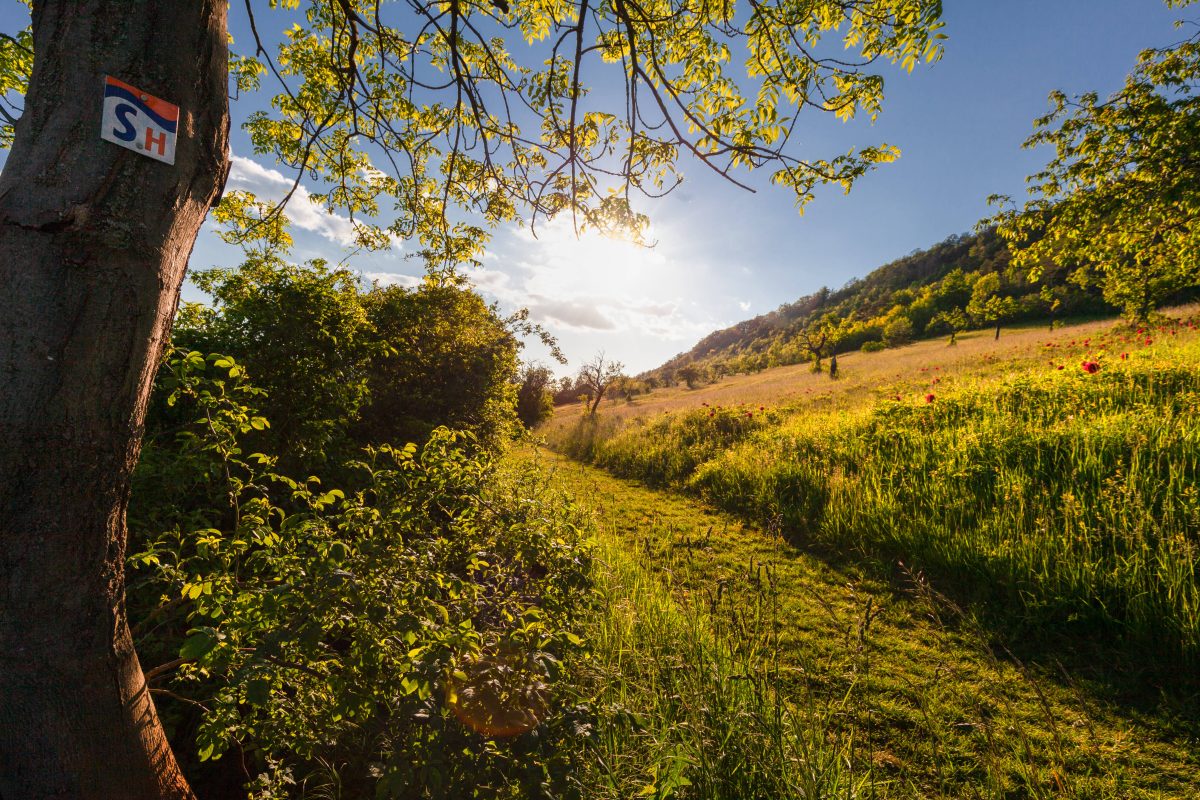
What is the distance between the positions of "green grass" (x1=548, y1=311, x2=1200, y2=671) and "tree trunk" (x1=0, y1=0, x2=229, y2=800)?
17.9 feet

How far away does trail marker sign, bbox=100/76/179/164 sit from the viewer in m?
1.26

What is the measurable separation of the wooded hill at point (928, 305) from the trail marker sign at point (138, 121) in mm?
13020

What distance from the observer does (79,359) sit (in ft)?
3.95

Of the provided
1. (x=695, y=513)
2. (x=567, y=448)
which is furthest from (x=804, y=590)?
(x=567, y=448)

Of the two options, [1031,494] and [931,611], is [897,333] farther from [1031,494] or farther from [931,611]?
[931,611]

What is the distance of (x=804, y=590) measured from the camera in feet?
15.3

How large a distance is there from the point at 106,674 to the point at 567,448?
1375cm

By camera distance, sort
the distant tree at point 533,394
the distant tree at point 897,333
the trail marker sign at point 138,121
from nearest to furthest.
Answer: the trail marker sign at point 138,121, the distant tree at point 533,394, the distant tree at point 897,333

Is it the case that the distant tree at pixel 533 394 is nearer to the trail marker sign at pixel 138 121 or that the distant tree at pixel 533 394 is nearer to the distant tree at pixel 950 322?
the trail marker sign at pixel 138 121

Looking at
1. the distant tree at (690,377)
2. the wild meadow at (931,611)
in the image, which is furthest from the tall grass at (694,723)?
the distant tree at (690,377)

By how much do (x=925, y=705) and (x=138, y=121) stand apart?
482 centimetres

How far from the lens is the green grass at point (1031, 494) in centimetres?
360

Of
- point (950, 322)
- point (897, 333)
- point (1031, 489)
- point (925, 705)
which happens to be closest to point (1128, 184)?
point (1031, 489)

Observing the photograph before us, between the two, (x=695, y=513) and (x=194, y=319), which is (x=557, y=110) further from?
(x=695, y=513)
